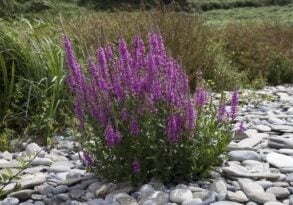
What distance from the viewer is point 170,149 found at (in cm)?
356

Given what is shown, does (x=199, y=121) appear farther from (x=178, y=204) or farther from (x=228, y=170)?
(x=178, y=204)

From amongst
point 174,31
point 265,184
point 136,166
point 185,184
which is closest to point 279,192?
point 265,184

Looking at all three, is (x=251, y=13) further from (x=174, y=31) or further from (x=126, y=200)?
(x=126, y=200)

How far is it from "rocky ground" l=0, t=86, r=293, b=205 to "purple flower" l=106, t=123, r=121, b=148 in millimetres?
333

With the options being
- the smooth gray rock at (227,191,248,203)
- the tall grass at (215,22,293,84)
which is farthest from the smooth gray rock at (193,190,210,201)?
the tall grass at (215,22,293,84)

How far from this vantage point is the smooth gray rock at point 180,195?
3.35m

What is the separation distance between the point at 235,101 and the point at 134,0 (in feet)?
85.7

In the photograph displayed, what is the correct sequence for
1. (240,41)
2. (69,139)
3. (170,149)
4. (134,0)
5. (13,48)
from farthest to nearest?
(134,0) → (240,41) → (13,48) → (69,139) → (170,149)

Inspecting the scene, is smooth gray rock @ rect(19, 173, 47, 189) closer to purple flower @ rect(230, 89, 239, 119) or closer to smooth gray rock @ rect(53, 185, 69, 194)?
smooth gray rock @ rect(53, 185, 69, 194)

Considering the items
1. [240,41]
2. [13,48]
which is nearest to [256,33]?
[240,41]

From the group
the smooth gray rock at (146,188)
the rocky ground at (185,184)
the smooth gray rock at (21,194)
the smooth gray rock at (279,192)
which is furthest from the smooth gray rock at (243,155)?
the smooth gray rock at (21,194)

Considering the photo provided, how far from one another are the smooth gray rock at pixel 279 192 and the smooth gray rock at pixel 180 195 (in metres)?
0.52

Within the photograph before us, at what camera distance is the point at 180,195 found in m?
3.38

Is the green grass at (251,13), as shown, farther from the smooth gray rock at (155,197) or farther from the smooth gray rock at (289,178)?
the smooth gray rock at (155,197)
